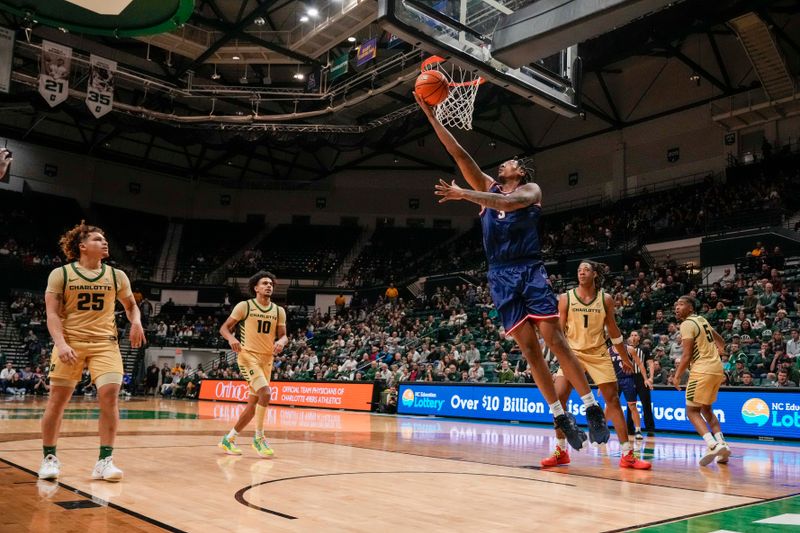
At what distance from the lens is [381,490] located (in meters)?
4.64

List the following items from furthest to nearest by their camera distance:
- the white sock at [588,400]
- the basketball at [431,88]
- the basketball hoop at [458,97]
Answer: the basketball hoop at [458,97]
the basketball at [431,88]
the white sock at [588,400]

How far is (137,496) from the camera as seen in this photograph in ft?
13.6

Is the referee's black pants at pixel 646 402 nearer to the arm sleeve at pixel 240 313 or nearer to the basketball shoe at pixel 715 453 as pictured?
the basketball shoe at pixel 715 453

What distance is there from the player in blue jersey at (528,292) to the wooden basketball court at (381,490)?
550 millimetres

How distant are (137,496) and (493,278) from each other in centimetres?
299

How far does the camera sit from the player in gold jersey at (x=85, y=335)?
15.6 ft

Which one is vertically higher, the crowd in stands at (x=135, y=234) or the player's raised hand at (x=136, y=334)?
the crowd in stands at (x=135, y=234)

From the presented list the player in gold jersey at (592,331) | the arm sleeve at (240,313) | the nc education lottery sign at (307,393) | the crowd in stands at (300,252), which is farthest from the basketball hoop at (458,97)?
the crowd in stands at (300,252)

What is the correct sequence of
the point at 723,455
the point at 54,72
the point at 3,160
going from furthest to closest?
the point at 54,72, the point at 723,455, the point at 3,160

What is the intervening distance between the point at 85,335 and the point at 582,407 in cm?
1029

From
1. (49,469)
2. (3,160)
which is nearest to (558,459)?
(49,469)

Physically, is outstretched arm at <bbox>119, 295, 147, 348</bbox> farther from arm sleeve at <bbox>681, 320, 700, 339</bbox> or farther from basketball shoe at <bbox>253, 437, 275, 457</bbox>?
arm sleeve at <bbox>681, 320, 700, 339</bbox>

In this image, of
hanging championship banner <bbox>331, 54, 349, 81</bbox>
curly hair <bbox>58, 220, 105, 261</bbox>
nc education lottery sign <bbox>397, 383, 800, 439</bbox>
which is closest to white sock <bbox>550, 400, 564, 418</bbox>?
nc education lottery sign <bbox>397, 383, 800, 439</bbox>

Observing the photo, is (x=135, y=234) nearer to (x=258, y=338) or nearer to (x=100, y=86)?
(x=100, y=86)
